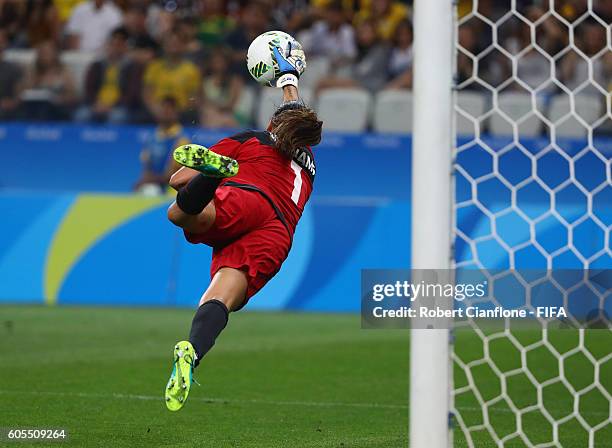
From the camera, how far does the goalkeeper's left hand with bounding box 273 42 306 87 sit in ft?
19.7

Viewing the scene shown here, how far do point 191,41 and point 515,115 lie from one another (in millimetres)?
4715

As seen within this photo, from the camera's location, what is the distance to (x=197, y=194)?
5.15 meters

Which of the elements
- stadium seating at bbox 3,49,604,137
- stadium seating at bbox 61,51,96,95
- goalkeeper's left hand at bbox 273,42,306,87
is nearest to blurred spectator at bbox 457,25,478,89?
stadium seating at bbox 3,49,604,137

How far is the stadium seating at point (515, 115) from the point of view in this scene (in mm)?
13758

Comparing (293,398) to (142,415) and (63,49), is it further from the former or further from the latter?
(63,49)

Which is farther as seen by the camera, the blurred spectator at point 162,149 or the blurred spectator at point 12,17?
the blurred spectator at point 12,17

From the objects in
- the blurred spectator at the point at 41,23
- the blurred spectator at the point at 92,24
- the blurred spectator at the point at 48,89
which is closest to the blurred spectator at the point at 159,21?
the blurred spectator at the point at 92,24

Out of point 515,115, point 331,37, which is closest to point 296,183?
point 515,115

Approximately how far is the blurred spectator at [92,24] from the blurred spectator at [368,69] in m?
3.67

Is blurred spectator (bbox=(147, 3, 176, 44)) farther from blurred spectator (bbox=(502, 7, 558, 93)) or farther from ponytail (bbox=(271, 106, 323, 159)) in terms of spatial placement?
ponytail (bbox=(271, 106, 323, 159))

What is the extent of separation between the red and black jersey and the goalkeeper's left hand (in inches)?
13.4

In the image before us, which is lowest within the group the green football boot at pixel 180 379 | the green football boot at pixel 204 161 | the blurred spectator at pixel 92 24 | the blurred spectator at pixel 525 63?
the green football boot at pixel 180 379

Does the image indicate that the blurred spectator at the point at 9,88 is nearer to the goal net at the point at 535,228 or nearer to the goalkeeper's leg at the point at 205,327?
the goal net at the point at 535,228

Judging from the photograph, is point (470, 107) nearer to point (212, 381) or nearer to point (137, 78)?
point (137, 78)
